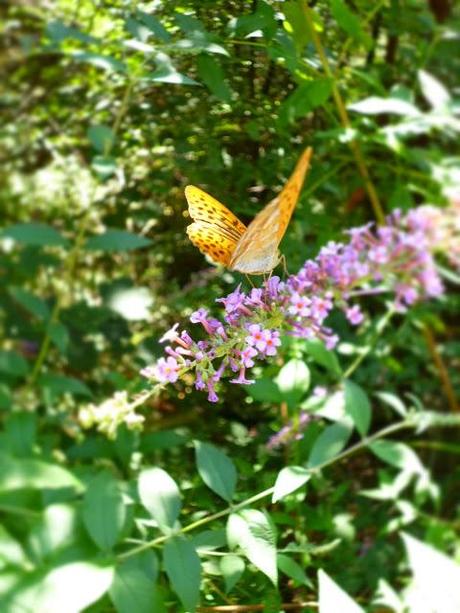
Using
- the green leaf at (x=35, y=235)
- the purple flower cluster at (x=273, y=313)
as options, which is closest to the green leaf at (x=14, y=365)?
the green leaf at (x=35, y=235)

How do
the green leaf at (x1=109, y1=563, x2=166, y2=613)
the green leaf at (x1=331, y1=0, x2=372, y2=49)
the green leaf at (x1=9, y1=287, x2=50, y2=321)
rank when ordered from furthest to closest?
the green leaf at (x1=9, y1=287, x2=50, y2=321)
the green leaf at (x1=331, y1=0, x2=372, y2=49)
the green leaf at (x1=109, y1=563, x2=166, y2=613)

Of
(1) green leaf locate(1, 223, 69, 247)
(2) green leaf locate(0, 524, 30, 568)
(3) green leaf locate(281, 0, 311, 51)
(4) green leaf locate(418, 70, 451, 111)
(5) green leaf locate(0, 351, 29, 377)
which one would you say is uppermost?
(3) green leaf locate(281, 0, 311, 51)

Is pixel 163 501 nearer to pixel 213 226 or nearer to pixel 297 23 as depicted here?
pixel 213 226

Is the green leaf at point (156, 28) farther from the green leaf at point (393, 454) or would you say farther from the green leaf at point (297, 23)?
the green leaf at point (393, 454)

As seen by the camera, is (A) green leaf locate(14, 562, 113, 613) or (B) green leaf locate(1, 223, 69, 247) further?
(B) green leaf locate(1, 223, 69, 247)

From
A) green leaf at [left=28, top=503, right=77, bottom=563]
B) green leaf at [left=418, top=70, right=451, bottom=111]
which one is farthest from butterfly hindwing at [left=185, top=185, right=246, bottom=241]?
green leaf at [left=418, top=70, right=451, bottom=111]

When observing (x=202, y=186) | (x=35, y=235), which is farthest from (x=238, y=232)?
(x=35, y=235)

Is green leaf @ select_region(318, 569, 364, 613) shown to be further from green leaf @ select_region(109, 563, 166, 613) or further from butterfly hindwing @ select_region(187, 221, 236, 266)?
butterfly hindwing @ select_region(187, 221, 236, 266)
